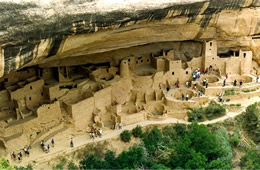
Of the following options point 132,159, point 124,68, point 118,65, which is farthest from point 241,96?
point 132,159

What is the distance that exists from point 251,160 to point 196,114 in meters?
3.88

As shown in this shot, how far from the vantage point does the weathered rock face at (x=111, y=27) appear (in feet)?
36.1

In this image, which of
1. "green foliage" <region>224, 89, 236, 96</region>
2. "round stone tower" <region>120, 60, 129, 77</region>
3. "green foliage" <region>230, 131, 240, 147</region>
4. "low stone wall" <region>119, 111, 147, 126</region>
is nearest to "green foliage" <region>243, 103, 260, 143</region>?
"green foliage" <region>230, 131, 240, 147</region>

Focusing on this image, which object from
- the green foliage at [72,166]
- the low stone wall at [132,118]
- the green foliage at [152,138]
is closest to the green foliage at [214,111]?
the green foliage at [152,138]

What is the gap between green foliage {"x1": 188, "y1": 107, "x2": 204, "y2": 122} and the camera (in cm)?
1706

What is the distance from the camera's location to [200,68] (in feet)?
64.7

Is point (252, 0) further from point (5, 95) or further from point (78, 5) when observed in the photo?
point (5, 95)

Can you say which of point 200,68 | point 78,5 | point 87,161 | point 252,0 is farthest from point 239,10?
point 87,161

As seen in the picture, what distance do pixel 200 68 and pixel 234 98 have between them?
2.67 metres

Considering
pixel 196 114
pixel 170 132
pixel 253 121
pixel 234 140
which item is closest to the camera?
pixel 234 140

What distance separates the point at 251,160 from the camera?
13.9 metres

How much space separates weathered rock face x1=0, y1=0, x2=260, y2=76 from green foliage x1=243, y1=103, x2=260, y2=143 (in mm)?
4294

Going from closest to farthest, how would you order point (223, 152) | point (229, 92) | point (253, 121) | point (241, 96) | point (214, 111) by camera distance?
point (223, 152) → point (253, 121) → point (214, 111) → point (241, 96) → point (229, 92)

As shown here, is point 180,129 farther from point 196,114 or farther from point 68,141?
point 68,141
